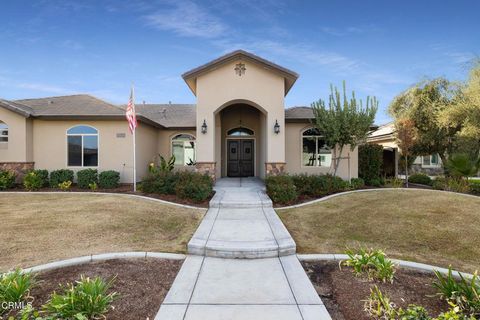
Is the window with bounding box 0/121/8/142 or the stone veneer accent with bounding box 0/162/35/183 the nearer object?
the stone veneer accent with bounding box 0/162/35/183

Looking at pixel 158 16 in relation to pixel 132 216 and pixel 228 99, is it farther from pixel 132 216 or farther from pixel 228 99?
pixel 132 216

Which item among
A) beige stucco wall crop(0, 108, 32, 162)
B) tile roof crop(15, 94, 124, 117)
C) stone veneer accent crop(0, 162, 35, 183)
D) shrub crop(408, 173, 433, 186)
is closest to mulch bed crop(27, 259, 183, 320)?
tile roof crop(15, 94, 124, 117)

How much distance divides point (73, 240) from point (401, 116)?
19715 mm

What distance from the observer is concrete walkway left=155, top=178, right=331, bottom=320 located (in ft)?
11.0

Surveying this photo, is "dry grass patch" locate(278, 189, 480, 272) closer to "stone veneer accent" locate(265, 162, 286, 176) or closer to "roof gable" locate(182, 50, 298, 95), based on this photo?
"stone veneer accent" locate(265, 162, 286, 176)

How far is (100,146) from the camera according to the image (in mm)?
13484

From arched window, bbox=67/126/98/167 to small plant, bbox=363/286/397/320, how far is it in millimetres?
13674

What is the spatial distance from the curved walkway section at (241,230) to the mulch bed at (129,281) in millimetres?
933

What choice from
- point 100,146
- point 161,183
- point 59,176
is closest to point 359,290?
point 161,183

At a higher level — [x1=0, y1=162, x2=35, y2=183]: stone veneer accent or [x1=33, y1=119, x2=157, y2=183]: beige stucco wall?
[x1=33, y1=119, x2=157, y2=183]: beige stucco wall

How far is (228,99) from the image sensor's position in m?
12.2

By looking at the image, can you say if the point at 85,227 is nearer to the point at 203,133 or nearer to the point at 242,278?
the point at 242,278

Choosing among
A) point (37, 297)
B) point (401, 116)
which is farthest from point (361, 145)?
point (37, 297)

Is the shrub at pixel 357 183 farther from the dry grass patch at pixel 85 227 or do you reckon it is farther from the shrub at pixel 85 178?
the shrub at pixel 85 178
